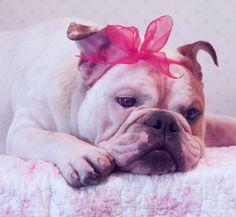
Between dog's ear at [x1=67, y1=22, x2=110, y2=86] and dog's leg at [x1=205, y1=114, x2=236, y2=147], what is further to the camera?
dog's leg at [x1=205, y1=114, x2=236, y2=147]

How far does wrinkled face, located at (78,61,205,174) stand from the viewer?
1191 mm

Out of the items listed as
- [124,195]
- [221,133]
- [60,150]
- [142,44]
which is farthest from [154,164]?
[221,133]

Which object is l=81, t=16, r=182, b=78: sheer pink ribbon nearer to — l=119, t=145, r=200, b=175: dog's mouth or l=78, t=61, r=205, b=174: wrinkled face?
l=78, t=61, r=205, b=174: wrinkled face

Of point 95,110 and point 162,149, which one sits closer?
point 162,149

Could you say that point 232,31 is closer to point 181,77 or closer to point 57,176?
point 181,77

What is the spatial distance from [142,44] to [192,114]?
25 centimetres

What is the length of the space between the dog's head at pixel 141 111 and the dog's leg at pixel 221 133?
37 cm

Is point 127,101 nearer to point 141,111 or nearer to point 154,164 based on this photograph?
point 141,111

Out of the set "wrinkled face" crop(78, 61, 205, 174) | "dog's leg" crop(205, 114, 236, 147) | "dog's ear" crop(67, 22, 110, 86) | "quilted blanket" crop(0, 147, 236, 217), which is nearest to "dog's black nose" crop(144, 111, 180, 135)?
"wrinkled face" crop(78, 61, 205, 174)

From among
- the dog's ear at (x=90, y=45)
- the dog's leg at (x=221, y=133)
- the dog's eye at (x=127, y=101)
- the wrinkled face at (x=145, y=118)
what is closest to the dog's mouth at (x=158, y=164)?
the wrinkled face at (x=145, y=118)

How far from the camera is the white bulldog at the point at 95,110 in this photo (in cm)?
119

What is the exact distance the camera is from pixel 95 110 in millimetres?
1356

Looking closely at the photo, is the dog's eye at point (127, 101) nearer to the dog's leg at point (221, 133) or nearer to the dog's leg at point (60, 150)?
the dog's leg at point (60, 150)

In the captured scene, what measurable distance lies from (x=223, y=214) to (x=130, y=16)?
148 cm
